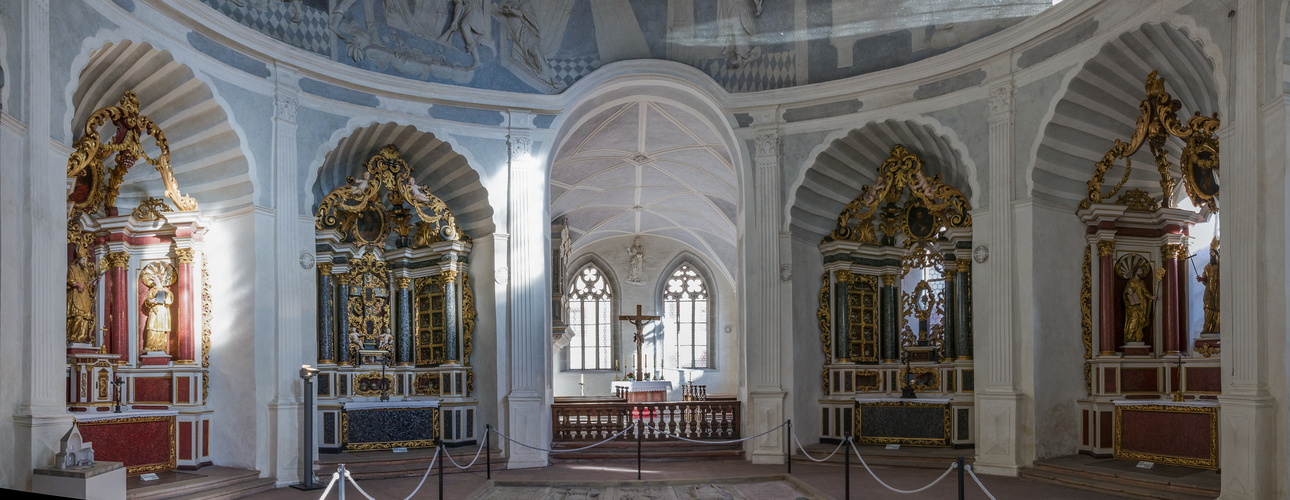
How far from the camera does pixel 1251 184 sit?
8820 millimetres

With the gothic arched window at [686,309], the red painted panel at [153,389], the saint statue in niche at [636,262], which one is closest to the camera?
the red painted panel at [153,389]

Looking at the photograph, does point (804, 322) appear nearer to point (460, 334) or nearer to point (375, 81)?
point (460, 334)

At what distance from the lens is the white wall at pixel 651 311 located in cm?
2886

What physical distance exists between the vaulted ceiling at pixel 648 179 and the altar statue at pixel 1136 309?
5.73 m

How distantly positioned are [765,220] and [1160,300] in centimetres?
547

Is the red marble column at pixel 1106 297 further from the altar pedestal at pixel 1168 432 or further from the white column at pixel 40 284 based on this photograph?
the white column at pixel 40 284

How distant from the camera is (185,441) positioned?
38.2 ft

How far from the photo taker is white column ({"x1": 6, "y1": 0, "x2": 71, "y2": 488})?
8.14 m

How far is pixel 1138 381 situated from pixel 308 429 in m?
10.4

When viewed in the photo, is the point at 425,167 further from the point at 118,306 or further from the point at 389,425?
the point at 118,306

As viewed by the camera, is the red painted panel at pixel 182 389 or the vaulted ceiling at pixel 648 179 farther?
the vaulted ceiling at pixel 648 179

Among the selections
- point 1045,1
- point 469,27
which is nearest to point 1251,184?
point 1045,1

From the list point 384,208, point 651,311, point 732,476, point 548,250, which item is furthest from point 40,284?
point 651,311

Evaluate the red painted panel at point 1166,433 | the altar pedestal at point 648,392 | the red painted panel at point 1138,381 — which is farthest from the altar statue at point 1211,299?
the altar pedestal at point 648,392
